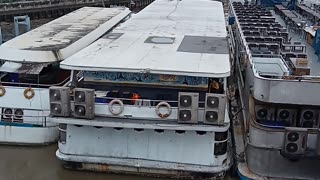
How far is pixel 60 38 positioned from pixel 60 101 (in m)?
4.52

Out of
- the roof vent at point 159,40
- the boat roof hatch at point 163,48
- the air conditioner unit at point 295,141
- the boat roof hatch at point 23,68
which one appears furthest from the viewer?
the roof vent at point 159,40

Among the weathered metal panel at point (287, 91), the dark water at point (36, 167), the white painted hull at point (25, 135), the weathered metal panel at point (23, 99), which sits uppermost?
the weathered metal panel at point (287, 91)

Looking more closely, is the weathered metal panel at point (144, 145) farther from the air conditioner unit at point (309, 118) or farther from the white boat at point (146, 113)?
the air conditioner unit at point (309, 118)

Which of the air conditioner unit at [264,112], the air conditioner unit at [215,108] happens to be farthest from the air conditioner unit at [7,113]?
the air conditioner unit at [264,112]

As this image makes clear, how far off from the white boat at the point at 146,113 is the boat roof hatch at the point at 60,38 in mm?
1395

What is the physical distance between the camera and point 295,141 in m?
8.34

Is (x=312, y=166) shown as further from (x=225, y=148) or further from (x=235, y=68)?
(x=235, y=68)

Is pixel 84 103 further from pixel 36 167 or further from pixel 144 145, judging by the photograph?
pixel 36 167

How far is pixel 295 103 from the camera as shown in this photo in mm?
8508

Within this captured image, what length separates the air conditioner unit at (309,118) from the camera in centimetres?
911

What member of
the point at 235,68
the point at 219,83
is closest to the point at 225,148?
the point at 219,83

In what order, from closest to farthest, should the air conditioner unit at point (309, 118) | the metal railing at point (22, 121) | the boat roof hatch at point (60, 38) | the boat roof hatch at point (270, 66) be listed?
1. the air conditioner unit at point (309, 118)
2. the boat roof hatch at point (270, 66)
3. the metal railing at point (22, 121)
4. the boat roof hatch at point (60, 38)

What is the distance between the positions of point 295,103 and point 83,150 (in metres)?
4.66

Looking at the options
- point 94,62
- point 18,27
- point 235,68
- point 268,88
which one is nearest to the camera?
point 268,88
